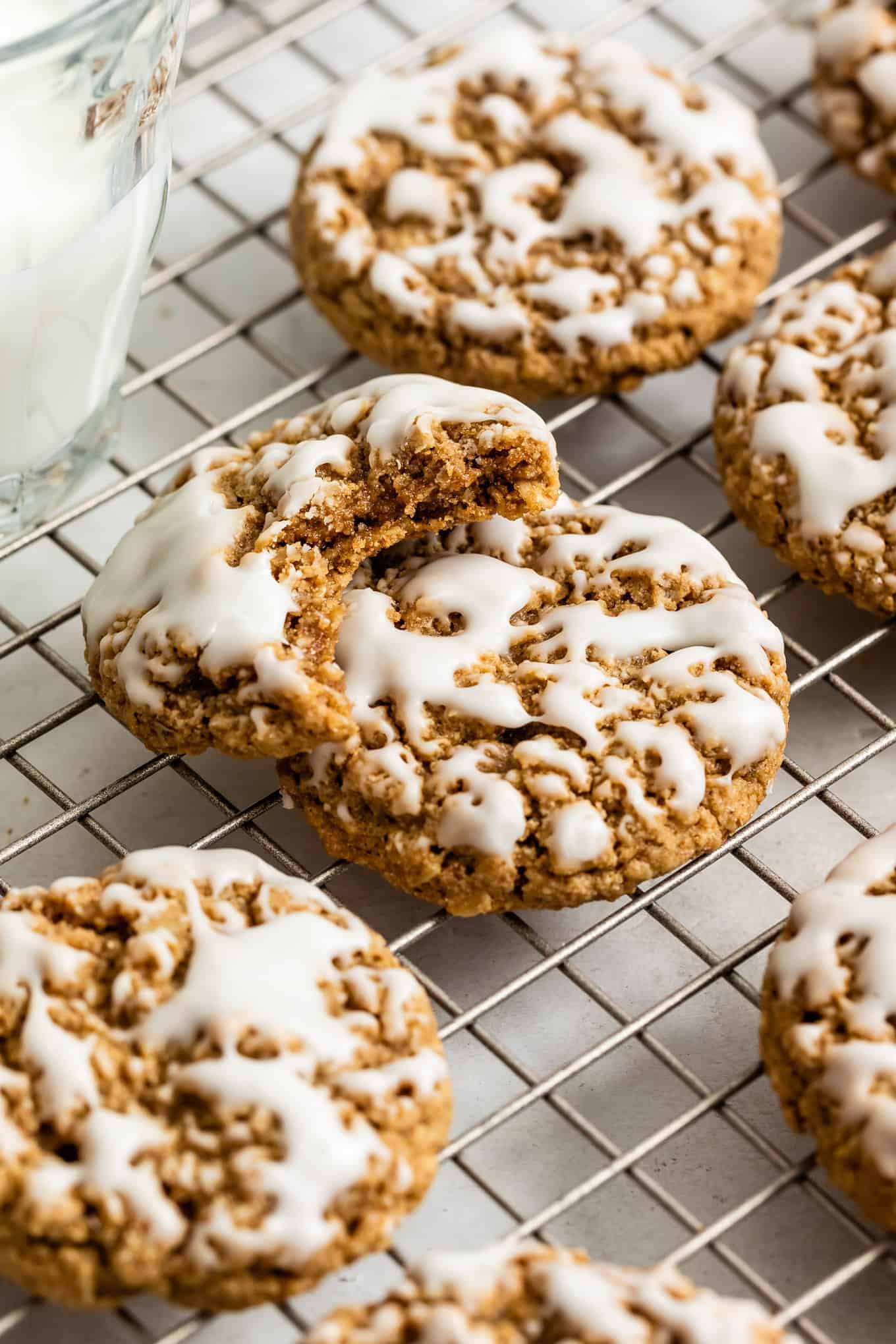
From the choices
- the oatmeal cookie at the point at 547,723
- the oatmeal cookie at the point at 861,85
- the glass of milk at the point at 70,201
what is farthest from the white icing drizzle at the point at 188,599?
the oatmeal cookie at the point at 861,85

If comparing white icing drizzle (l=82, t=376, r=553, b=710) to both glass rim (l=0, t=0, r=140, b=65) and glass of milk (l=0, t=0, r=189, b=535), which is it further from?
glass rim (l=0, t=0, r=140, b=65)

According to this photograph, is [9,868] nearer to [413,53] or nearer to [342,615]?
[342,615]

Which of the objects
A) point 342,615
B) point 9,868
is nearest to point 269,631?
point 342,615

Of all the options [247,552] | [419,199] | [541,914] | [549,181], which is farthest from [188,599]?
[549,181]

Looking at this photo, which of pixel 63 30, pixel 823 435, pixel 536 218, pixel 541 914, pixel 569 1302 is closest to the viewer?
pixel 569 1302

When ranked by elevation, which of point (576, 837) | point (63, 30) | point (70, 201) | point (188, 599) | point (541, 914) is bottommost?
point (541, 914)

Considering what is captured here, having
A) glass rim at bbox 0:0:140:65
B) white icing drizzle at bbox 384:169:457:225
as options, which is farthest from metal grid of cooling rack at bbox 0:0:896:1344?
glass rim at bbox 0:0:140:65

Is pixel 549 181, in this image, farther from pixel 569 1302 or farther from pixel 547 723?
pixel 569 1302
